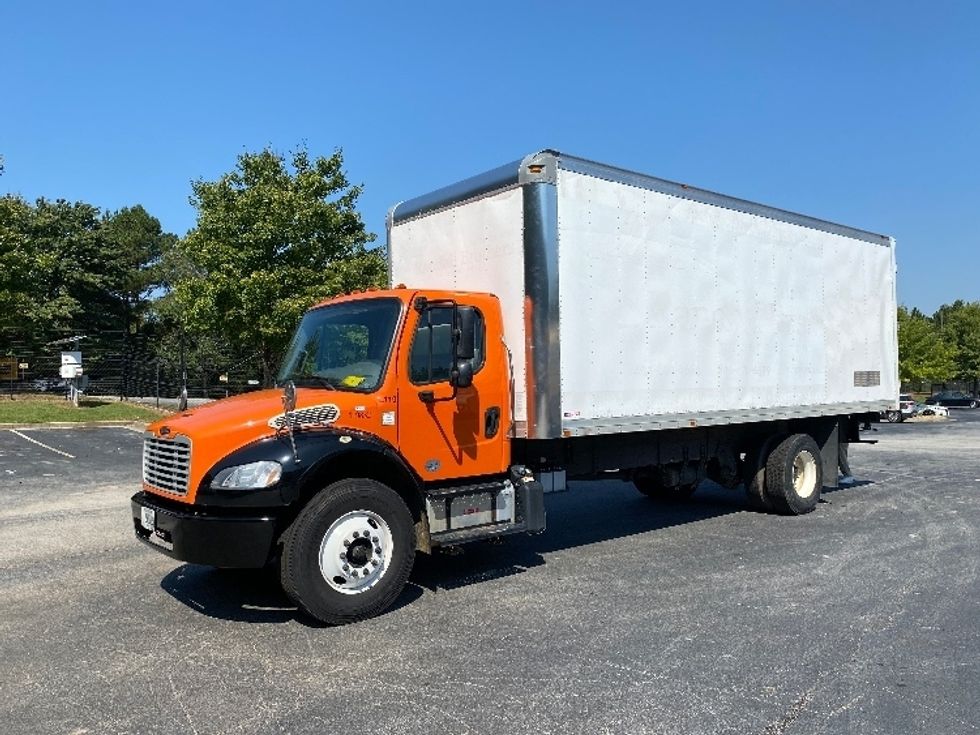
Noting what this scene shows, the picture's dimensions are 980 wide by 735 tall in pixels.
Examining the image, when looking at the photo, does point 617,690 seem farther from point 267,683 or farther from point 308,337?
point 308,337

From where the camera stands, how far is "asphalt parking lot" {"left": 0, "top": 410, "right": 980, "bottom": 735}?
4.03 m

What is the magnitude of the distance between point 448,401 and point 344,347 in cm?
97

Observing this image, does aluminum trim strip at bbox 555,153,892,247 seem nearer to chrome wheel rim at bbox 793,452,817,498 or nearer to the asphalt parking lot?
chrome wheel rim at bbox 793,452,817,498

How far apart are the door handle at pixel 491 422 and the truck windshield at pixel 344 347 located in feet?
3.46

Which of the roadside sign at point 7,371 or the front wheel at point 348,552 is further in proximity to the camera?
the roadside sign at point 7,371

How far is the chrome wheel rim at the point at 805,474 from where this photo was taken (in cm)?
988

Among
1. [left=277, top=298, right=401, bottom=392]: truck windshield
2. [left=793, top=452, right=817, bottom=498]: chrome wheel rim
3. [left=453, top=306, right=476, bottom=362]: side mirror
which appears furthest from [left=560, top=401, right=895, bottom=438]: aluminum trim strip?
[left=277, top=298, right=401, bottom=392]: truck windshield

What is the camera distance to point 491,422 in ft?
21.9

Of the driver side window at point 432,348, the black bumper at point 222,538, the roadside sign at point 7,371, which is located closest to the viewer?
the black bumper at point 222,538

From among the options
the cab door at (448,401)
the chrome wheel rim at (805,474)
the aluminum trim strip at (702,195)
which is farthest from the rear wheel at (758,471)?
the cab door at (448,401)

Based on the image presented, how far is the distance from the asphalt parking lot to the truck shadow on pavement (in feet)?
0.12

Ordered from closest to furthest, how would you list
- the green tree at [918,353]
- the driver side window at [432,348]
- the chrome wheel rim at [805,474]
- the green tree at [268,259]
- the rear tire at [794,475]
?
the driver side window at [432,348], the rear tire at [794,475], the chrome wheel rim at [805,474], the green tree at [268,259], the green tree at [918,353]

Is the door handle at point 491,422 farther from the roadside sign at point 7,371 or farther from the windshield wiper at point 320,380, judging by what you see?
the roadside sign at point 7,371

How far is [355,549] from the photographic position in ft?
18.4
